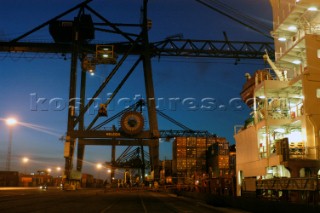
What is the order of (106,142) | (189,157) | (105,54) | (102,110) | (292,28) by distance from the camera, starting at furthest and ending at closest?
(189,157) → (106,142) → (102,110) → (105,54) → (292,28)

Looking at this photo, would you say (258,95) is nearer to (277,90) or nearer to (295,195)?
(277,90)

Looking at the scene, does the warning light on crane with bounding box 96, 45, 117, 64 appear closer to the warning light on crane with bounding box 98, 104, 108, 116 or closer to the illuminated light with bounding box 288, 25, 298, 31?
the warning light on crane with bounding box 98, 104, 108, 116

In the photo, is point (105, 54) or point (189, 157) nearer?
point (105, 54)

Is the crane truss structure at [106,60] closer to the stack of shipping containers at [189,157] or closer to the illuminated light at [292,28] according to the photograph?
the stack of shipping containers at [189,157]

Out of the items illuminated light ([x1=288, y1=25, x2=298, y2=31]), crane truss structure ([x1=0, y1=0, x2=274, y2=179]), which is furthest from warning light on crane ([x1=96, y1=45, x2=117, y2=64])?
illuminated light ([x1=288, y1=25, x2=298, y2=31])

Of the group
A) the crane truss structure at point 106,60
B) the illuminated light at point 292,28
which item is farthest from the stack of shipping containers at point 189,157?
the illuminated light at point 292,28

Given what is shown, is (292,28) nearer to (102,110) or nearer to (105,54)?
(105,54)

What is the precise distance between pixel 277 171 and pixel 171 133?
6073cm

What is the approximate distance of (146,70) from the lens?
49.0m

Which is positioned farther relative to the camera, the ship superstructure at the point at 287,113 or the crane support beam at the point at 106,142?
the crane support beam at the point at 106,142

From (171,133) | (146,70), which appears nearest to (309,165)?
(146,70)

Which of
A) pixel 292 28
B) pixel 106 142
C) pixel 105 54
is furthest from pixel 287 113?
pixel 106 142

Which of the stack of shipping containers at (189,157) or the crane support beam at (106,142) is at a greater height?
the crane support beam at (106,142)

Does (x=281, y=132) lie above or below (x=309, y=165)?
above
